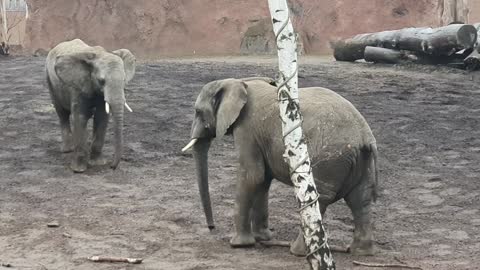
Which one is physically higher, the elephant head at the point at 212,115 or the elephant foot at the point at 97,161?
the elephant head at the point at 212,115

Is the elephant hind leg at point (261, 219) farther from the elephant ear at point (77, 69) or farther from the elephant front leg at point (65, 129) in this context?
the elephant front leg at point (65, 129)

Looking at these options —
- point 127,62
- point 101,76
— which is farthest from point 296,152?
point 127,62

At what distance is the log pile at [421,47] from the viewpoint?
588 inches

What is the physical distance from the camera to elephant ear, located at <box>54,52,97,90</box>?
902 centimetres

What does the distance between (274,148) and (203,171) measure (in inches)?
28.0

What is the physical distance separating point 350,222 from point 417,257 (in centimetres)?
125

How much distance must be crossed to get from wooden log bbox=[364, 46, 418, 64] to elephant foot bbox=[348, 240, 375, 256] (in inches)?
424

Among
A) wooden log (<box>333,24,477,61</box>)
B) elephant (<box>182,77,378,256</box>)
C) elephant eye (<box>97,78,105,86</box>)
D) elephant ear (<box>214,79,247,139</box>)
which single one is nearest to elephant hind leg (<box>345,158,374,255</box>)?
elephant (<box>182,77,378,256</box>)

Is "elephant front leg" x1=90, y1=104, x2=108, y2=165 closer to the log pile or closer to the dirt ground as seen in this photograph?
the dirt ground

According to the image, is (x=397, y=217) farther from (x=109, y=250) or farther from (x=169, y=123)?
(x=169, y=123)

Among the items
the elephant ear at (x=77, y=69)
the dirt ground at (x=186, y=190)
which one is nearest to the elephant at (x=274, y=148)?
the dirt ground at (x=186, y=190)

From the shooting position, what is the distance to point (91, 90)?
9031mm

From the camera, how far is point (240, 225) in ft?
20.9

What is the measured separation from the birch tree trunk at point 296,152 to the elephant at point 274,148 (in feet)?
3.68
